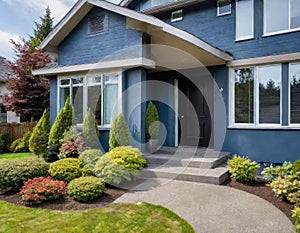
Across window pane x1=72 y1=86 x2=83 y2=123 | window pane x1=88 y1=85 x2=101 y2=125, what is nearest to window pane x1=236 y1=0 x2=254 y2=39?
window pane x1=88 y1=85 x2=101 y2=125

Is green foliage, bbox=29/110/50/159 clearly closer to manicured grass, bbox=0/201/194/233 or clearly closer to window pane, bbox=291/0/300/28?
manicured grass, bbox=0/201/194/233

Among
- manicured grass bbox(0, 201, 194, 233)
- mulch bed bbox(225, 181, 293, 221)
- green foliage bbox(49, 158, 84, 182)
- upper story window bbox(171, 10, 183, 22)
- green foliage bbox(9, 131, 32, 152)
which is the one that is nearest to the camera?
manicured grass bbox(0, 201, 194, 233)

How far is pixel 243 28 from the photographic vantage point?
857 centimetres

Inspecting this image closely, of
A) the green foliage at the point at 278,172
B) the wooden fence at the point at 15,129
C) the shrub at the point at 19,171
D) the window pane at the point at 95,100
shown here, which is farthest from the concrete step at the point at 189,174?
the wooden fence at the point at 15,129

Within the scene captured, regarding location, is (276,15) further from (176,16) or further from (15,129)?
(15,129)

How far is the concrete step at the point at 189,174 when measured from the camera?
255 inches

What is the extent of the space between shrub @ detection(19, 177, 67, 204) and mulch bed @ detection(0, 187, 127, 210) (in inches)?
4.8

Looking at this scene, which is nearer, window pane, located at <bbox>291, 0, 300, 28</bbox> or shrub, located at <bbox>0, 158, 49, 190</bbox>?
shrub, located at <bbox>0, 158, 49, 190</bbox>

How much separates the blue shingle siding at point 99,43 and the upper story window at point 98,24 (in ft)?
0.41

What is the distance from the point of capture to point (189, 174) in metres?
6.68

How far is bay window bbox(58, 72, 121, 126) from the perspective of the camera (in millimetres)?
8698

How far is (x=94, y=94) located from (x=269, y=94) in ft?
19.3

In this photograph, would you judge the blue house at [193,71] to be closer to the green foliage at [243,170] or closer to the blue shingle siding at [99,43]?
the blue shingle siding at [99,43]

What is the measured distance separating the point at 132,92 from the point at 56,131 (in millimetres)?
3012
